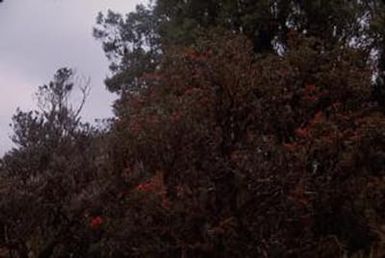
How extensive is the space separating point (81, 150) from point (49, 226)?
1611 mm

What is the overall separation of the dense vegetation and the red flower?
23 mm

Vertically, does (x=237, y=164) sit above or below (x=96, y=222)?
above

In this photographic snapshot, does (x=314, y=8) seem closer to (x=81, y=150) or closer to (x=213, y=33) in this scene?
(x=213, y=33)

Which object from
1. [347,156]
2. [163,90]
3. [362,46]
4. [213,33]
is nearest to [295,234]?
[347,156]

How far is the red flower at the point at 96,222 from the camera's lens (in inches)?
465

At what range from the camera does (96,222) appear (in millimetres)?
11812

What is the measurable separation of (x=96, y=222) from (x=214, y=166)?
77.9 inches

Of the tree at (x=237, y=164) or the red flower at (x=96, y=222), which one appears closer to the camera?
the tree at (x=237, y=164)

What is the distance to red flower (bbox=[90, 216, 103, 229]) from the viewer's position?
38.7ft

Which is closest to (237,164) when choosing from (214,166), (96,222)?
(214,166)

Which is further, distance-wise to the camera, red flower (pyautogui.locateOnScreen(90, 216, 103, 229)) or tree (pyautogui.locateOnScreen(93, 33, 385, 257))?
red flower (pyautogui.locateOnScreen(90, 216, 103, 229))

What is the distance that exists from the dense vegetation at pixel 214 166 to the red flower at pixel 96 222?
0.07 ft

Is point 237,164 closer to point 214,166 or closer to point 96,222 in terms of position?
point 214,166

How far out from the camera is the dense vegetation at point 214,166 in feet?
36.9
